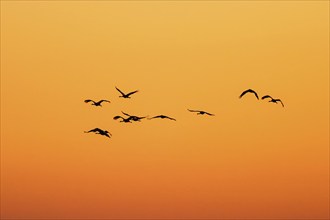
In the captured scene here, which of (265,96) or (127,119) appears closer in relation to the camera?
(265,96)

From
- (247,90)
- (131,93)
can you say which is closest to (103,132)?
(131,93)

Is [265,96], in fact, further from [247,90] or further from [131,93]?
[131,93]

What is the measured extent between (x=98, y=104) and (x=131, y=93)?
582 cm

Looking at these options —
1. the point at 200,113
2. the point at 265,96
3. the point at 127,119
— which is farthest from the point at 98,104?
the point at 265,96

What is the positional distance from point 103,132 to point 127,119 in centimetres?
886

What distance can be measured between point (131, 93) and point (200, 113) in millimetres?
9410

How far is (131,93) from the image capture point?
143 m

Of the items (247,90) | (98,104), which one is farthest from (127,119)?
(247,90)

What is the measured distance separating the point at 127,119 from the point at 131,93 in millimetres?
7070

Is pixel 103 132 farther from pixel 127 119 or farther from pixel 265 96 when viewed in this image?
pixel 265 96

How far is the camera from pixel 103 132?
140500mm

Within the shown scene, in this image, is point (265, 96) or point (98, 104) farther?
point (98, 104)

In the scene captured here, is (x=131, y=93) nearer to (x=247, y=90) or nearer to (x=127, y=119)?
(x=127, y=119)

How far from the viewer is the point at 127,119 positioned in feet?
488
